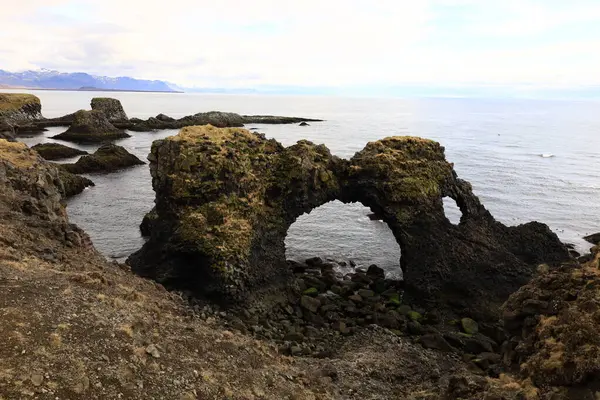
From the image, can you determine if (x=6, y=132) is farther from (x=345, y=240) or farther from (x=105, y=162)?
(x=345, y=240)

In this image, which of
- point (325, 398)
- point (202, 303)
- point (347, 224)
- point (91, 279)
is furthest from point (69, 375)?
point (347, 224)

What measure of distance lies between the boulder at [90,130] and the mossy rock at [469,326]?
341 feet

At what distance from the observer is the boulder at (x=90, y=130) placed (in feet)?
358

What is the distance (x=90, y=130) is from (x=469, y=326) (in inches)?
4329

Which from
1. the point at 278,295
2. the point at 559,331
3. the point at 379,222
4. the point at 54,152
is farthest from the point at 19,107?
the point at 559,331

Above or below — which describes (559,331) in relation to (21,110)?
below

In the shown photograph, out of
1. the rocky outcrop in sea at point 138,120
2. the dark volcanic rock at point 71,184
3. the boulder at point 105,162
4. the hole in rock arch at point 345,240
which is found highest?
the rocky outcrop in sea at point 138,120

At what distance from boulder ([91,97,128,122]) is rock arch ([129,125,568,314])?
126m

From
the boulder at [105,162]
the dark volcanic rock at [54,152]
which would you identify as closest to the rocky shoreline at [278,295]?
the boulder at [105,162]

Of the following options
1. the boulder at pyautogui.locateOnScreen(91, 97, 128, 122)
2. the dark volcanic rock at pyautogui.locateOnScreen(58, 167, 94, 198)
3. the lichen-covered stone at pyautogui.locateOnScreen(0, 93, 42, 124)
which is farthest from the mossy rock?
the boulder at pyautogui.locateOnScreen(91, 97, 128, 122)

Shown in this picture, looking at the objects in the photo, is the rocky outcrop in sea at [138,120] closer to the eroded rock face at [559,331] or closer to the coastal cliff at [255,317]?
the coastal cliff at [255,317]

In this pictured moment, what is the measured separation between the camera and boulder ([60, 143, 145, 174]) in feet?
243

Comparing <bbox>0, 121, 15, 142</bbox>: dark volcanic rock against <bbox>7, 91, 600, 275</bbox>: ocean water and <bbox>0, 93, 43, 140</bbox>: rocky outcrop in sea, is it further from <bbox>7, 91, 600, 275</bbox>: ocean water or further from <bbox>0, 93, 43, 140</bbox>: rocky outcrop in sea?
<bbox>0, 93, 43, 140</bbox>: rocky outcrop in sea

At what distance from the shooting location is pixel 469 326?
95.2 feet
